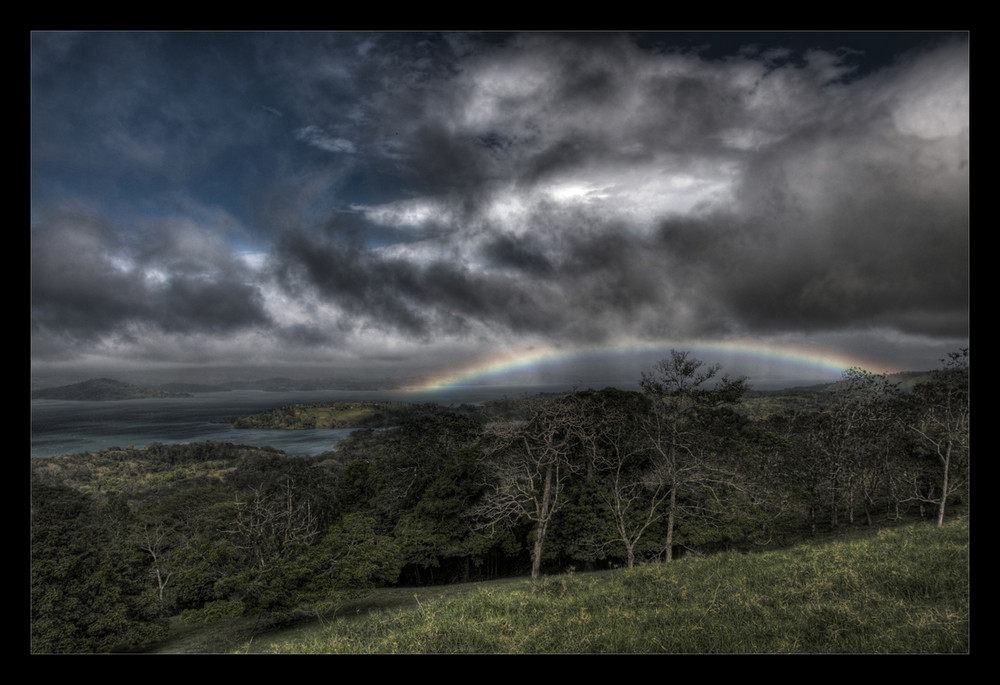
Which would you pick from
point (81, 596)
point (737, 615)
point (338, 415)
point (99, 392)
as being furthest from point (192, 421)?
point (737, 615)

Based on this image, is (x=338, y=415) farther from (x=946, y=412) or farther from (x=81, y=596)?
(x=946, y=412)

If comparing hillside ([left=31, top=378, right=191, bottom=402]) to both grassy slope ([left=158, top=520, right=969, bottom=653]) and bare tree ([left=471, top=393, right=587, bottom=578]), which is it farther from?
bare tree ([left=471, top=393, right=587, bottom=578])

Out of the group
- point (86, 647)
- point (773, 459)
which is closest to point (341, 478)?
point (86, 647)

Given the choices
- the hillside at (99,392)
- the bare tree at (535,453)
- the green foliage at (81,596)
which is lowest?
the green foliage at (81,596)

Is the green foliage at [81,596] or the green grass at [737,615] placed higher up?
the green grass at [737,615]

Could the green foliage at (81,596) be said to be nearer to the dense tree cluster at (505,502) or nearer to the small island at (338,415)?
the dense tree cluster at (505,502)

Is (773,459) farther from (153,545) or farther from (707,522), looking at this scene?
(153,545)

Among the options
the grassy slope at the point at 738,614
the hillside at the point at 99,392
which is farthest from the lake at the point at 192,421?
the grassy slope at the point at 738,614
